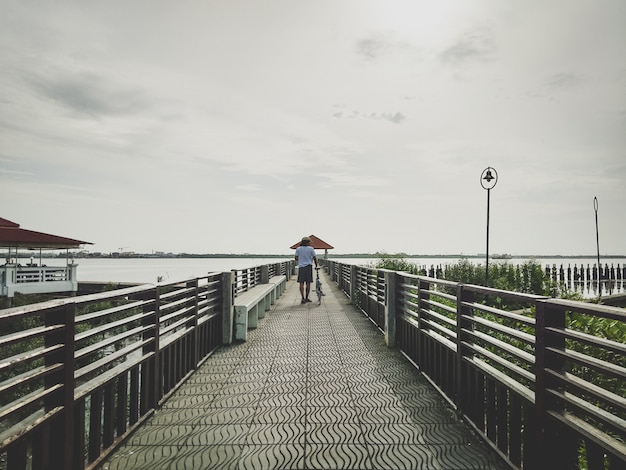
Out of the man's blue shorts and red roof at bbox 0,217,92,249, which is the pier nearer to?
the man's blue shorts

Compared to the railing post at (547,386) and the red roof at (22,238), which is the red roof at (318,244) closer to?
the red roof at (22,238)

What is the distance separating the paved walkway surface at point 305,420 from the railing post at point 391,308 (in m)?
0.42

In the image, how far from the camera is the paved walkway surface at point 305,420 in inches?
141

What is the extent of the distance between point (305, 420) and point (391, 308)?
3.67 metres

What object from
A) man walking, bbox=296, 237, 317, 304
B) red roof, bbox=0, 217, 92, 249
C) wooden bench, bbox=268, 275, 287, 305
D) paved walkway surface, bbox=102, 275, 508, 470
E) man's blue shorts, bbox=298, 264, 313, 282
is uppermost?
red roof, bbox=0, 217, 92, 249

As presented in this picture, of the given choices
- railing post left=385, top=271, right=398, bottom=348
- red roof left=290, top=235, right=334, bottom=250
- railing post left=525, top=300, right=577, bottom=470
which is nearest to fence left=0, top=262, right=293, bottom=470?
railing post left=525, top=300, right=577, bottom=470

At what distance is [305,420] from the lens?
4.46 metres

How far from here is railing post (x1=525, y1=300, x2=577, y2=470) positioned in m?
2.94

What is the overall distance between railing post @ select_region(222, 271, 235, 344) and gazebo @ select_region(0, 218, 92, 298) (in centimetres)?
1589

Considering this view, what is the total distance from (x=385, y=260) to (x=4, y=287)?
1810 centimetres

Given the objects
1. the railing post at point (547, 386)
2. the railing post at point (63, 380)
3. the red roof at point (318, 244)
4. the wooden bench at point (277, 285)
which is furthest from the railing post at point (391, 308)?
the red roof at point (318, 244)

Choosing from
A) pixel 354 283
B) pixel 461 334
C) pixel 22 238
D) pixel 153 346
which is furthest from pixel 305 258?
pixel 22 238

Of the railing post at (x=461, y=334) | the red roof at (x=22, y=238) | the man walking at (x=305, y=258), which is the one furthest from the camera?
the red roof at (x=22, y=238)

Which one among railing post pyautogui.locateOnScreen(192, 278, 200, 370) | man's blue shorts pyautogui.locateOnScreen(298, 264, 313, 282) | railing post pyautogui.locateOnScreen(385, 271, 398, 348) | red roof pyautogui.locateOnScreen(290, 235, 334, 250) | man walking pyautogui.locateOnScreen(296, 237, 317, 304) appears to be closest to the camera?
railing post pyautogui.locateOnScreen(192, 278, 200, 370)
